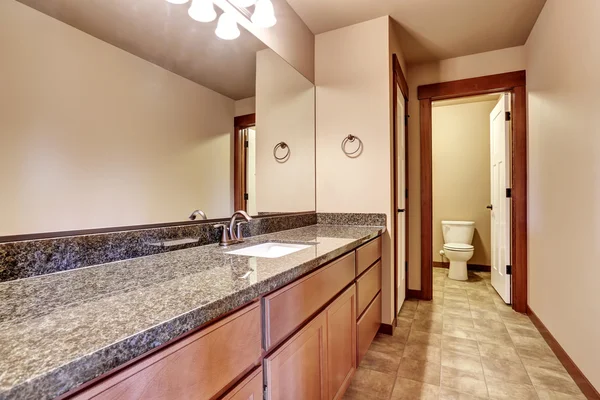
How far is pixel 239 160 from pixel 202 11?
742mm

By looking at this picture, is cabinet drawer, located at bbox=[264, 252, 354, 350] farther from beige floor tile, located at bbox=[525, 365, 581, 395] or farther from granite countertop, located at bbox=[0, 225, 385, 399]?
beige floor tile, located at bbox=[525, 365, 581, 395]

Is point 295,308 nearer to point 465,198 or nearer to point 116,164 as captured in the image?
point 116,164

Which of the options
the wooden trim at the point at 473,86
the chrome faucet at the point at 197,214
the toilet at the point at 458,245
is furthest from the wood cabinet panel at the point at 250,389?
the toilet at the point at 458,245

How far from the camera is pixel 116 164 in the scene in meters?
1.05

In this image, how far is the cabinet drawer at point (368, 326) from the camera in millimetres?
1646

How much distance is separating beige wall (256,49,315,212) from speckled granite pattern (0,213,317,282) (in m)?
0.67

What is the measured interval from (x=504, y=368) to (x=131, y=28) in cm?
255

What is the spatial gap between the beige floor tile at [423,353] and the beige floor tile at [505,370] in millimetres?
251

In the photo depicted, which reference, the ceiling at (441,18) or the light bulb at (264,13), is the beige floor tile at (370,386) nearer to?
the light bulb at (264,13)

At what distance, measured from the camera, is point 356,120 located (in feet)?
7.44

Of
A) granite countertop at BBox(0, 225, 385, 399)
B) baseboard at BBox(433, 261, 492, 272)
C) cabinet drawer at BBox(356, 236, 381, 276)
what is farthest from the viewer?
baseboard at BBox(433, 261, 492, 272)

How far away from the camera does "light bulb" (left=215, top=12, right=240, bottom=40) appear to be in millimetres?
1551

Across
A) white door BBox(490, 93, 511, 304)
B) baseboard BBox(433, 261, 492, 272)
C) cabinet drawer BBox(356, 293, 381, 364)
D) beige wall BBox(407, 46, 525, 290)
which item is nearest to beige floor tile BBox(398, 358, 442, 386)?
cabinet drawer BBox(356, 293, 381, 364)

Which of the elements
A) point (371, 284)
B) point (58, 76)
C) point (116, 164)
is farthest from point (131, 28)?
point (371, 284)
